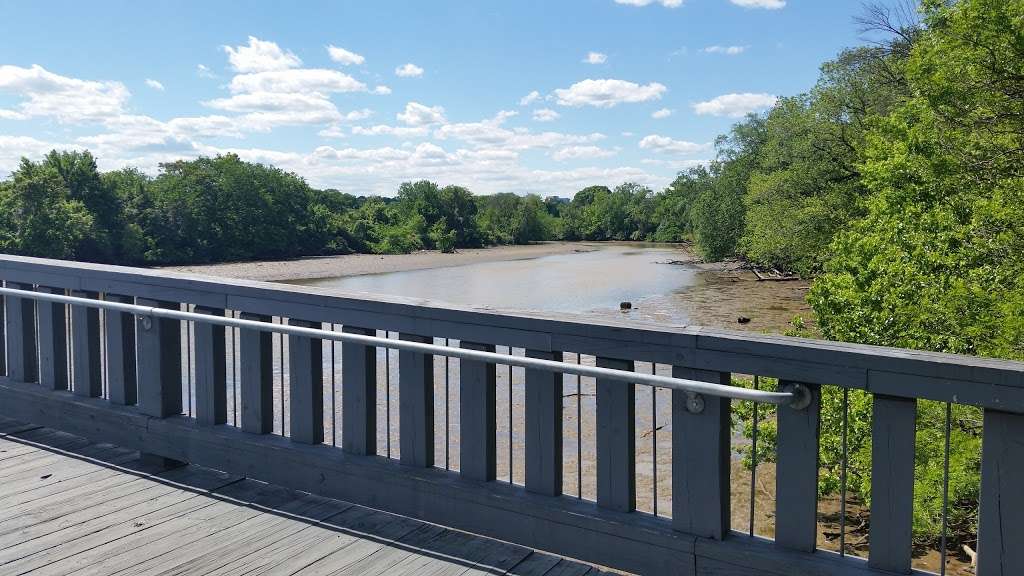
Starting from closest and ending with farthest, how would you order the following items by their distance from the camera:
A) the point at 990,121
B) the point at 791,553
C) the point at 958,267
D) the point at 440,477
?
the point at 791,553 < the point at 440,477 < the point at 958,267 < the point at 990,121

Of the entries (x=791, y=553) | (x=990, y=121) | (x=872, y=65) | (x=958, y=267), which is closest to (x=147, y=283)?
(x=791, y=553)

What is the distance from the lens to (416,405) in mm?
3473

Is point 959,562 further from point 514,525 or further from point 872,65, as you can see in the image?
point 872,65

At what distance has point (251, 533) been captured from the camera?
352 cm

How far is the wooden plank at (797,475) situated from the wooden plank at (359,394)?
5.55ft

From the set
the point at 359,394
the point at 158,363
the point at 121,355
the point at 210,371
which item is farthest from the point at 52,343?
the point at 359,394

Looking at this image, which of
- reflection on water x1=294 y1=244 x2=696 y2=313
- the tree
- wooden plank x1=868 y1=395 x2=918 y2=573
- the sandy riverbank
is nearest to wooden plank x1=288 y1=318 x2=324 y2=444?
wooden plank x1=868 y1=395 x2=918 y2=573

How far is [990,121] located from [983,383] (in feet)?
45.5

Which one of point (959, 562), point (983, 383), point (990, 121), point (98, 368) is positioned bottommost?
point (959, 562)

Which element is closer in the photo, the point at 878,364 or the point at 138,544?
the point at 878,364

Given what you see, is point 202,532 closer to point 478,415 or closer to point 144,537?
point 144,537

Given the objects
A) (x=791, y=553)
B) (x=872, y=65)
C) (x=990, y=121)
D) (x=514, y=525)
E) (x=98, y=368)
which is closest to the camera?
(x=791, y=553)

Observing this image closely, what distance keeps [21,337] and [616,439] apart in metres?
3.81

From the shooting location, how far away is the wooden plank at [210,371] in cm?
407
